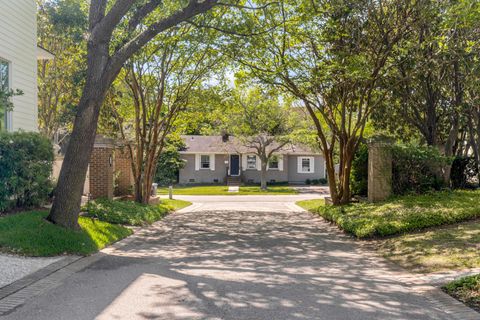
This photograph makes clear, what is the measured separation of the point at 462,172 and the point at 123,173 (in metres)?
14.3

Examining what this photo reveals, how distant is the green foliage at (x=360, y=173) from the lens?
18031mm

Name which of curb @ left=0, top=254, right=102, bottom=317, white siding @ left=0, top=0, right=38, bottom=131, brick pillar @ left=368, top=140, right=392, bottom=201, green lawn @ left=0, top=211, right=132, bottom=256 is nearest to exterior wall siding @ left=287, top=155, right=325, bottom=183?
brick pillar @ left=368, top=140, right=392, bottom=201

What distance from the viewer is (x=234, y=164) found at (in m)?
45.6

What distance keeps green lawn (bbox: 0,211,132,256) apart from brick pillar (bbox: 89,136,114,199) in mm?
7284

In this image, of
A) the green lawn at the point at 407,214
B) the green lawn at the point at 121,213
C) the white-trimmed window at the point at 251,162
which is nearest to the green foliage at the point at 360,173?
the green lawn at the point at 407,214

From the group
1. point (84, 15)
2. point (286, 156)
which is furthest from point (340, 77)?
point (286, 156)

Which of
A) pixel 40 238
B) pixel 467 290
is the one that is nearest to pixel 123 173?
pixel 40 238

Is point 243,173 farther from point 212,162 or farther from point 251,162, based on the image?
point 212,162

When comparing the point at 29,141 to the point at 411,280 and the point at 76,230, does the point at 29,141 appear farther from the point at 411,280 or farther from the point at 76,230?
the point at 411,280

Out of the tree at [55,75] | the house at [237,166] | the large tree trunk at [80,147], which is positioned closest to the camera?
the large tree trunk at [80,147]

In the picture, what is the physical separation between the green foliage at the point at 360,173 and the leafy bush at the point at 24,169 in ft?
37.0

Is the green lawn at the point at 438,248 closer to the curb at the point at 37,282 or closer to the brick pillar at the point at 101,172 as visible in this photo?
the curb at the point at 37,282

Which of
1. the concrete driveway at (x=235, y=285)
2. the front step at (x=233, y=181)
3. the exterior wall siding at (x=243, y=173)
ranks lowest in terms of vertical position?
the concrete driveway at (x=235, y=285)

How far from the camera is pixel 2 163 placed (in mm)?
10227
